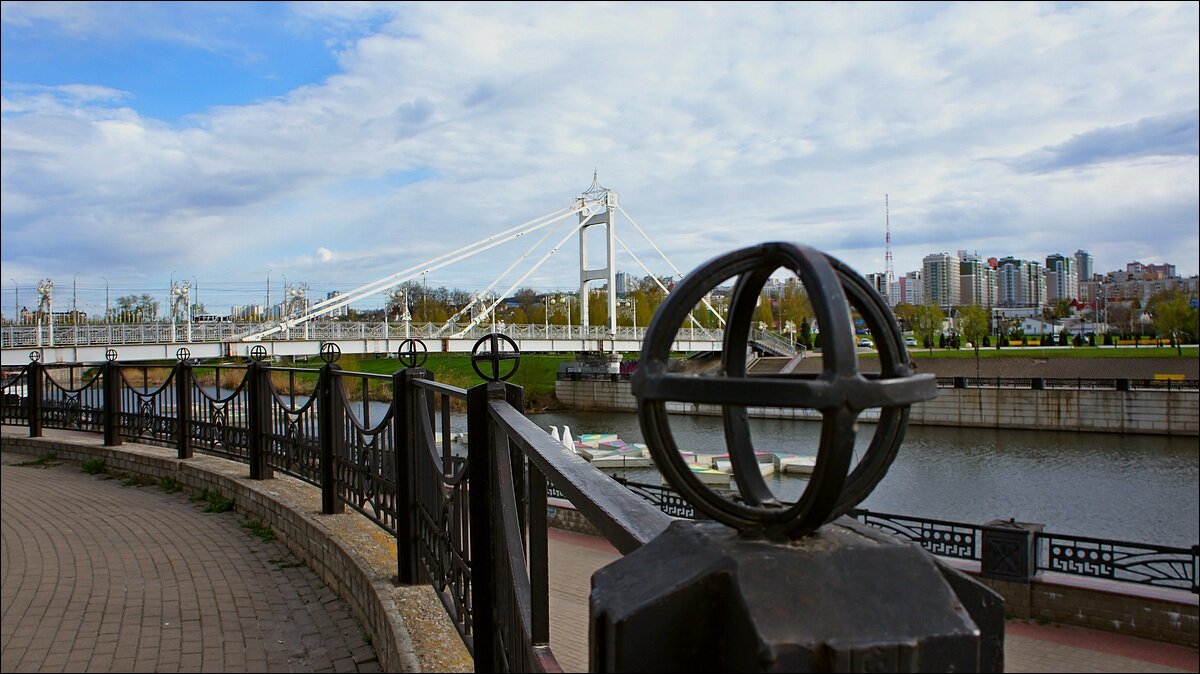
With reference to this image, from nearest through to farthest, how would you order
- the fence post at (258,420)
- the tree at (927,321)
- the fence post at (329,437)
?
the fence post at (329,437) → the fence post at (258,420) → the tree at (927,321)

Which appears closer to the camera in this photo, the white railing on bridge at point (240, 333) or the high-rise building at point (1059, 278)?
the white railing on bridge at point (240, 333)

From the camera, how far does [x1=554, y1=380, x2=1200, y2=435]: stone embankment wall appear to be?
29.5 m

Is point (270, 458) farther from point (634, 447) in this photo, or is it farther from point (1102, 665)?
point (634, 447)

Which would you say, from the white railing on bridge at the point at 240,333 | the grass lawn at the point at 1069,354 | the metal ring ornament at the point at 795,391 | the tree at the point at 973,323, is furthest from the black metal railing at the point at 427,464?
the tree at the point at 973,323

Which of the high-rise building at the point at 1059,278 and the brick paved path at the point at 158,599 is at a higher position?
the high-rise building at the point at 1059,278

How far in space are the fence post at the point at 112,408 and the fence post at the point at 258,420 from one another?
283 centimetres

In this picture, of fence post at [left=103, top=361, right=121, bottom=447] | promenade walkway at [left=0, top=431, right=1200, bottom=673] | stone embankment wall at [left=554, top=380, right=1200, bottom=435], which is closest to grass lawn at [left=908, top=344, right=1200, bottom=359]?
stone embankment wall at [left=554, top=380, right=1200, bottom=435]

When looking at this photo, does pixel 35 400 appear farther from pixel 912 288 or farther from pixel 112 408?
pixel 912 288

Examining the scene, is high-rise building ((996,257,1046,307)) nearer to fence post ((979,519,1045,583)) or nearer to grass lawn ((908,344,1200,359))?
grass lawn ((908,344,1200,359))

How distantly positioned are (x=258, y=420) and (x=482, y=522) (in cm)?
415

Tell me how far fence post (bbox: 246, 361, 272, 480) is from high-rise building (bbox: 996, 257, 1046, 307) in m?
129

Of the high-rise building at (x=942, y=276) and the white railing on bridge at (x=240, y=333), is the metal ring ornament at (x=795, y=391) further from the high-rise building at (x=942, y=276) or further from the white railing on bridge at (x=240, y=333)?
the high-rise building at (x=942, y=276)

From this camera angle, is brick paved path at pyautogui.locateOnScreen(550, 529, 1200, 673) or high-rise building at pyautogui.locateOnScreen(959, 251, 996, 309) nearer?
brick paved path at pyautogui.locateOnScreen(550, 529, 1200, 673)

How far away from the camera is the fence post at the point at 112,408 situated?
25.8ft
